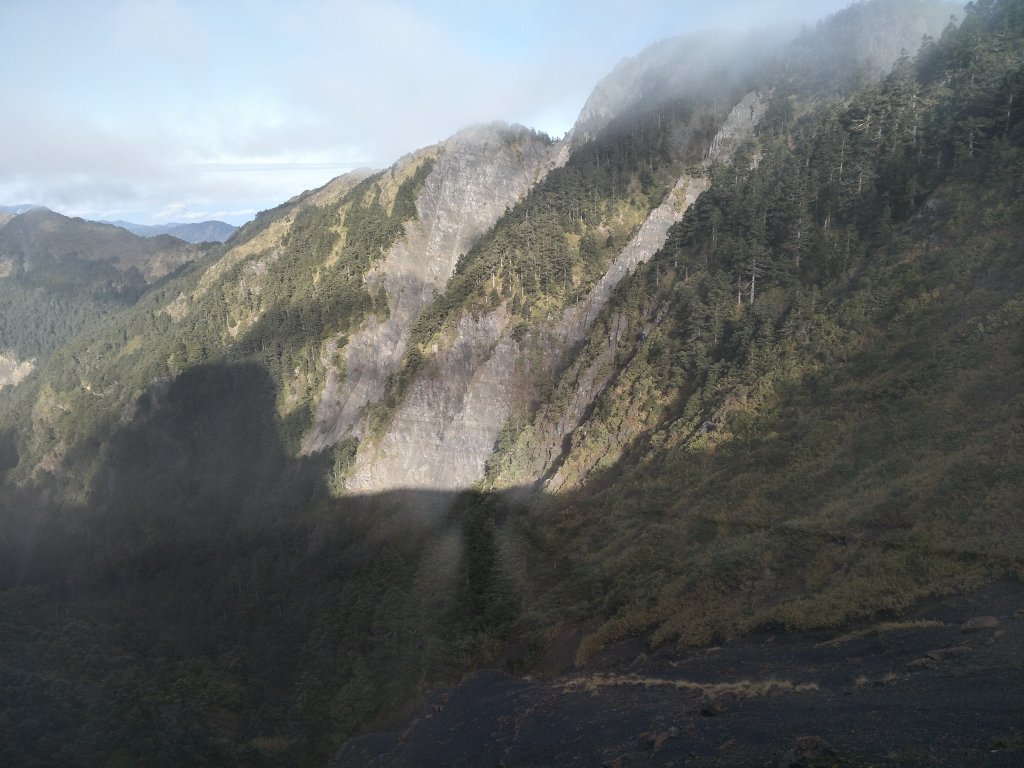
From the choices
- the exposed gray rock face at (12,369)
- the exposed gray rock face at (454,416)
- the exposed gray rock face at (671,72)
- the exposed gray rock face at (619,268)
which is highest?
the exposed gray rock face at (671,72)

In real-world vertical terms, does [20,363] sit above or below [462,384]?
above

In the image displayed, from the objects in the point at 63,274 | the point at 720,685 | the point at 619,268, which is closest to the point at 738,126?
the point at 619,268

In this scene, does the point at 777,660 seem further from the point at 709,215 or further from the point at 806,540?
the point at 709,215

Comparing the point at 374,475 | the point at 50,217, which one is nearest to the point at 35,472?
the point at 374,475

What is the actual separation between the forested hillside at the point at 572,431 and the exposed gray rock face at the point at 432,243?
1.47 ft

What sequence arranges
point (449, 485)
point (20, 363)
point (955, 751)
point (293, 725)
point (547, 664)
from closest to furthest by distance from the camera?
point (955, 751), point (547, 664), point (293, 725), point (449, 485), point (20, 363)

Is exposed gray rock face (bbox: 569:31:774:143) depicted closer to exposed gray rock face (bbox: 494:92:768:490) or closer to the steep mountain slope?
exposed gray rock face (bbox: 494:92:768:490)

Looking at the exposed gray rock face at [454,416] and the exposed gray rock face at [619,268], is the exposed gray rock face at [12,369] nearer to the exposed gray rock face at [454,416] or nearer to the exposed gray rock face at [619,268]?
the exposed gray rock face at [454,416]

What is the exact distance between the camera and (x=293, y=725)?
1053 inches

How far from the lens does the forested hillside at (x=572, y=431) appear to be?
58.2 ft

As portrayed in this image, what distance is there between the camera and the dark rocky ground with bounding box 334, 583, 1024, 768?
8.40m

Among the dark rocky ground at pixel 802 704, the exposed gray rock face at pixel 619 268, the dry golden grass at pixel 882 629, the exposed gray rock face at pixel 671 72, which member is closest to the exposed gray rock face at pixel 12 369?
the exposed gray rock face at pixel 671 72

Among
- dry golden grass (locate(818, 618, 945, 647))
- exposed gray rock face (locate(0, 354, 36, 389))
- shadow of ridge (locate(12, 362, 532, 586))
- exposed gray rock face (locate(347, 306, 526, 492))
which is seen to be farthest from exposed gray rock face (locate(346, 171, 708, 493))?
exposed gray rock face (locate(0, 354, 36, 389))

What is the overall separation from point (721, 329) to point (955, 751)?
84.1 feet
